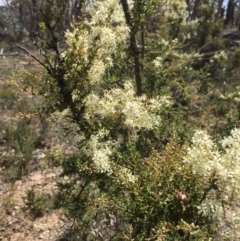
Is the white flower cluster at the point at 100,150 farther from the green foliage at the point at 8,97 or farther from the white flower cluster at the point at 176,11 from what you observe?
the white flower cluster at the point at 176,11

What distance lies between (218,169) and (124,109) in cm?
133

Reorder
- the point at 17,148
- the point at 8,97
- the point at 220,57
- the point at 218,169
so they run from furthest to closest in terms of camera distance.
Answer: the point at 220,57
the point at 8,97
the point at 17,148
the point at 218,169

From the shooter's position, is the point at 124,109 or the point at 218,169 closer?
the point at 218,169

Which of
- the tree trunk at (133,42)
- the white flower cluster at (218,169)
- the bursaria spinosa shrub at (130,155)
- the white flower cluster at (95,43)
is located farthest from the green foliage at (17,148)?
the white flower cluster at (218,169)

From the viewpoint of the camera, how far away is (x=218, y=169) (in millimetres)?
2738

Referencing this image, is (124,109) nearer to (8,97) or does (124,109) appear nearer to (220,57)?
(8,97)

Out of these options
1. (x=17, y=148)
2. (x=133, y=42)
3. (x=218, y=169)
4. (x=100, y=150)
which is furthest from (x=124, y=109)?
(x=17, y=148)

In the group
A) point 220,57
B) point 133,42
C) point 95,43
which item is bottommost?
point 95,43

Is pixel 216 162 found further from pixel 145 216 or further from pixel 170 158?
pixel 145 216

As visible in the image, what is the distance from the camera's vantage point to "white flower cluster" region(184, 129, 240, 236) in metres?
2.73

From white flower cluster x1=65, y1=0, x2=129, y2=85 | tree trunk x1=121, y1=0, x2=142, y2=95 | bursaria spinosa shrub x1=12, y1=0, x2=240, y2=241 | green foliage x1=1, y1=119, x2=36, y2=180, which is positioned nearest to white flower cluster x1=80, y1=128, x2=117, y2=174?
bursaria spinosa shrub x1=12, y1=0, x2=240, y2=241

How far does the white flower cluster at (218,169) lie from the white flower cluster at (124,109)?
95 cm

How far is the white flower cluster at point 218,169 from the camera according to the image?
2731 millimetres

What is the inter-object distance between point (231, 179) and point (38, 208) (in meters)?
4.72
